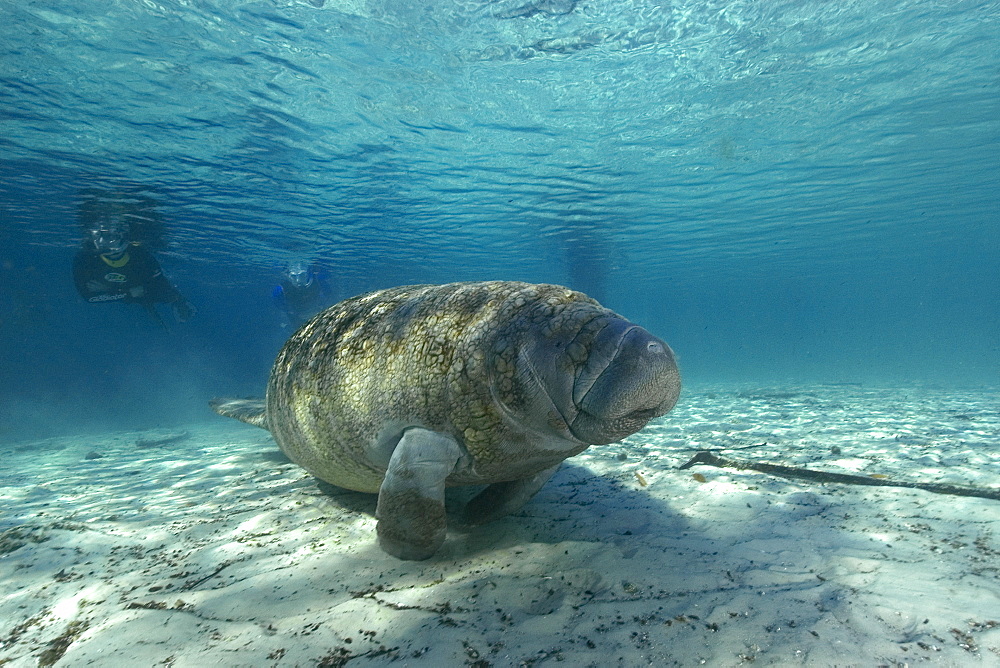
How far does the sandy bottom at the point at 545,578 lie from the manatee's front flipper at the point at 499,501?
3.4 inches

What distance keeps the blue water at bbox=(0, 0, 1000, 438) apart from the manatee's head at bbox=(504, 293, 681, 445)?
28.7 feet

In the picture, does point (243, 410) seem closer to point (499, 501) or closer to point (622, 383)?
point (499, 501)

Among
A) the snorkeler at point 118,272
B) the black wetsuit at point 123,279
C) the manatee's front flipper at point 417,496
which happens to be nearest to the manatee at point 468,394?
the manatee's front flipper at point 417,496

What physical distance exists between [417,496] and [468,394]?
1.86 ft

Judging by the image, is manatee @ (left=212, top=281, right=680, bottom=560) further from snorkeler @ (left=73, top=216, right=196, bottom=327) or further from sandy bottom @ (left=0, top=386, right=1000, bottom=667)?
snorkeler @ (left=73, top=216, right=196, bottom=327)

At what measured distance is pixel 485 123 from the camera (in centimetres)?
1299

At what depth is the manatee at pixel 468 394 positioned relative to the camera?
6.85 ft

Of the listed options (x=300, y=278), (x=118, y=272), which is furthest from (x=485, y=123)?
(x=118, y=272)

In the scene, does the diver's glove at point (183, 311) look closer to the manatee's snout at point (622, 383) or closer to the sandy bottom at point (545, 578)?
the sandy bottom at point (545, 578)

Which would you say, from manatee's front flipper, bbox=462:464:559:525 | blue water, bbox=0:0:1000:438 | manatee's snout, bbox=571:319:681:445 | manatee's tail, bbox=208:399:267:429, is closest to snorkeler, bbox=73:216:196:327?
blue water, bbox=0:0:1000:438

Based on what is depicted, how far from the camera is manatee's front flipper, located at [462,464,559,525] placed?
3051 mm

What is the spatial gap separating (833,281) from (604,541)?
71.6 m

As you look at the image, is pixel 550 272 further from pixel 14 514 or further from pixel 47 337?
pixel 47 337

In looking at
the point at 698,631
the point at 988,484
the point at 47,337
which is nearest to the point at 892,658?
the point at 698,631
